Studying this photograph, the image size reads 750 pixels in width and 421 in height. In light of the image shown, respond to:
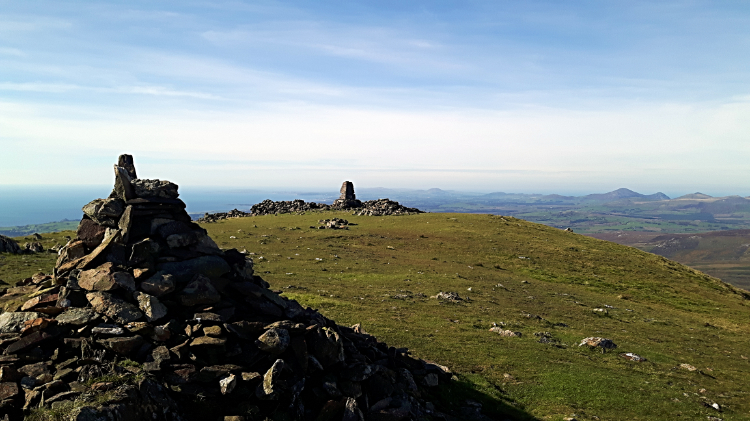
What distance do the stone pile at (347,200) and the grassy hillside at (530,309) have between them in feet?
126

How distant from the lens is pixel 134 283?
15.9 meters

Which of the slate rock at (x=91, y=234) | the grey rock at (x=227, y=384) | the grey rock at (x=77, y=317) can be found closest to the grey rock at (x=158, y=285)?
the grey rock at (x=77, y=317)

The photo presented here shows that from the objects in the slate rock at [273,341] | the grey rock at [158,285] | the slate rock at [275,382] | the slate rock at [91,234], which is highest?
the slate rock at [91,234]

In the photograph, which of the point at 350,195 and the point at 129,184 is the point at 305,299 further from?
the point at 350,195

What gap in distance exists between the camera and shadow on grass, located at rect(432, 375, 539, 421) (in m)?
19.0

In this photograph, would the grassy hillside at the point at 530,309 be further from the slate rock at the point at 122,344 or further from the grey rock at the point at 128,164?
the grey rock at the point at 128,164

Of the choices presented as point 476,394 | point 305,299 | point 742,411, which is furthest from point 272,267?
point 742,411

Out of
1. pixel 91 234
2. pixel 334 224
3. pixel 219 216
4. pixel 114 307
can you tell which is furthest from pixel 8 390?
pixel 219 216

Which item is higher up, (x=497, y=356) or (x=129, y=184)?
(x=129, y=184)

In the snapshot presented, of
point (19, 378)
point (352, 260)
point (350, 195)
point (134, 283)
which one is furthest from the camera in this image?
point (350, 195)

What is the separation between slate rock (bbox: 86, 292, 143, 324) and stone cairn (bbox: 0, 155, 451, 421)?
0.04 m

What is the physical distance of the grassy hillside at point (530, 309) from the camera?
910 inches

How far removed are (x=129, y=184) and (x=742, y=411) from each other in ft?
115

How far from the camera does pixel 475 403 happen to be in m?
19.9
